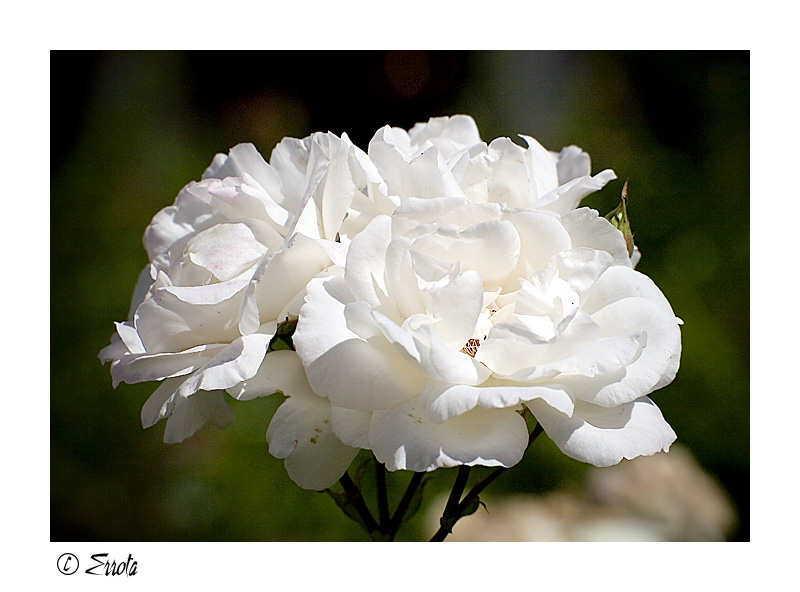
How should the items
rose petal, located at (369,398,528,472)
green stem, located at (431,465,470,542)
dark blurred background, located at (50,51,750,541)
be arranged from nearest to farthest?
1. rose petal, located at (369,398,528,472)
2. green stem, located at (431,465,470,542)
3. dark blurred background, located at (50,51,750,541)

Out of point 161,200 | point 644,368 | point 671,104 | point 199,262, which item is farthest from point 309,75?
point 644,368

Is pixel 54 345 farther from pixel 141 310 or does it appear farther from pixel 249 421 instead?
pixel 141 310

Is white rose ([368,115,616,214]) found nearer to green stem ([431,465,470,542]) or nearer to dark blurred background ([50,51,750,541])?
green stem ([431,465,470,542])

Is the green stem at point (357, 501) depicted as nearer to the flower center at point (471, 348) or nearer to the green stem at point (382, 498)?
the green stem at point (382, 498)

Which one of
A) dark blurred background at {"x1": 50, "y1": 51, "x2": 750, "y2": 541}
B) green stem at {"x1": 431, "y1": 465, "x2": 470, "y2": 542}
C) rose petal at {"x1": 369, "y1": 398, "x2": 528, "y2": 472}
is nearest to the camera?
rose petal at {"x1": 369, "y1": 398, "x2": 528, "y2": 472}

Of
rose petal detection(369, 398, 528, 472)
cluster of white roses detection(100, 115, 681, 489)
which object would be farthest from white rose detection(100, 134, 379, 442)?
rose petal detection(369, 398, 528, 472)

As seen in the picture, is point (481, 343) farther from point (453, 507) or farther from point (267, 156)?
point (267, 156)

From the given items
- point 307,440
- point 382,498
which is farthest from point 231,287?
point 382,498
